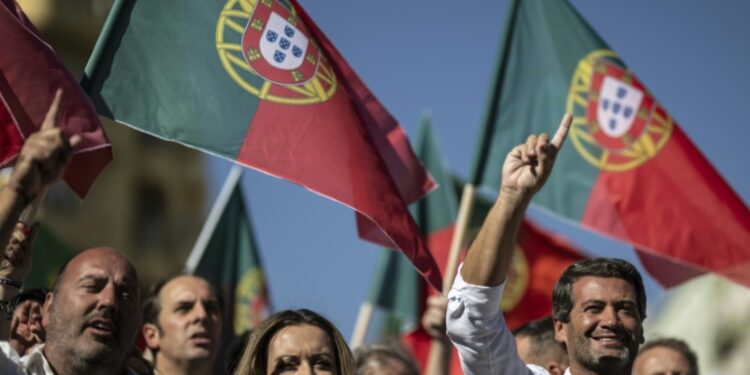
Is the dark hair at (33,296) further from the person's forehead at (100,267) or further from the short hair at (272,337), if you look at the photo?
the short hair at (272,337)

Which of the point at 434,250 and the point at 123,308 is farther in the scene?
the point at 434,250

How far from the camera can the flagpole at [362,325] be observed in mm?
9500

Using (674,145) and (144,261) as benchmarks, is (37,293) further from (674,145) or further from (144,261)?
(144,261)

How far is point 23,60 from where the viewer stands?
627 cm

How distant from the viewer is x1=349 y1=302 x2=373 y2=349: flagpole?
950 cm

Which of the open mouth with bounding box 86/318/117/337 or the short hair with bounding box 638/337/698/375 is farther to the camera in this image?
the short hair with bounding box 638/337/698/375

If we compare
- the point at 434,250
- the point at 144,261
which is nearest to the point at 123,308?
the point at 434,250

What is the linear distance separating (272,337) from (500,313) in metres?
0.94

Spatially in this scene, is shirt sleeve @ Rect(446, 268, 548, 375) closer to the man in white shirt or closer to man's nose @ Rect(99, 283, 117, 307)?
the man in white shirt

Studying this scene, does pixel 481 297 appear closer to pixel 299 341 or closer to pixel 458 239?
pixel 299 341

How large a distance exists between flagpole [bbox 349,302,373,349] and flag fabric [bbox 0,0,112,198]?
11.3 ft

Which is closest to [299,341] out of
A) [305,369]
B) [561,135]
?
[305,369]

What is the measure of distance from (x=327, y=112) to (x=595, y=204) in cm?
209

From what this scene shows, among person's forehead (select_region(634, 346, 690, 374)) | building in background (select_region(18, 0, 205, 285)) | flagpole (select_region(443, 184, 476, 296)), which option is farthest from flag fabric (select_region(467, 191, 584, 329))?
building in background (select_region(18, 0, 205, 285))
